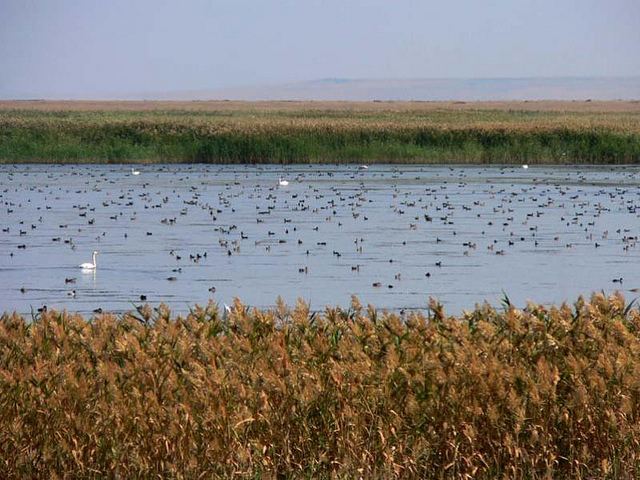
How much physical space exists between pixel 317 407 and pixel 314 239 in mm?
21473

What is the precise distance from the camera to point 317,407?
9.56m

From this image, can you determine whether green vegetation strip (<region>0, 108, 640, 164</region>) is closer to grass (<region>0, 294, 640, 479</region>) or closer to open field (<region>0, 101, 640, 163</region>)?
open field (<region>0, 101, 640, 163</region>)

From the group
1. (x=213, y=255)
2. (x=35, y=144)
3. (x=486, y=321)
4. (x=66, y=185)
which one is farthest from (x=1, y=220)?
(x=35, y=144)

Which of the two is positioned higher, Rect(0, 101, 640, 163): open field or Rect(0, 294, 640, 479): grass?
Rect(0, 294, 640, 479): grass

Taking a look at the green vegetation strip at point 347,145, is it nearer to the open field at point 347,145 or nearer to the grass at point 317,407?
the open field at point 347,145

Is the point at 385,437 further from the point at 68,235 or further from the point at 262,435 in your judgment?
the point at 68,235

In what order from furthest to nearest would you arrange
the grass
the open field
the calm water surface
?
the open field < the calm water surface < the grass

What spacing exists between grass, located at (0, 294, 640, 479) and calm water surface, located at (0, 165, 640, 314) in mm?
5904

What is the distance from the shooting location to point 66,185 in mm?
50406

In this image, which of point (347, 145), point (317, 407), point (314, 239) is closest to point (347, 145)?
point (347, 145)

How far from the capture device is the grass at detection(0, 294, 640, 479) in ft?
30.3

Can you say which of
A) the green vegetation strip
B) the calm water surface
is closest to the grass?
the calm water surface

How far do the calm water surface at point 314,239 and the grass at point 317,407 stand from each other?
19.4 feet

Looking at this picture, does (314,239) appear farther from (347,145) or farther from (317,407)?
(347,145)
